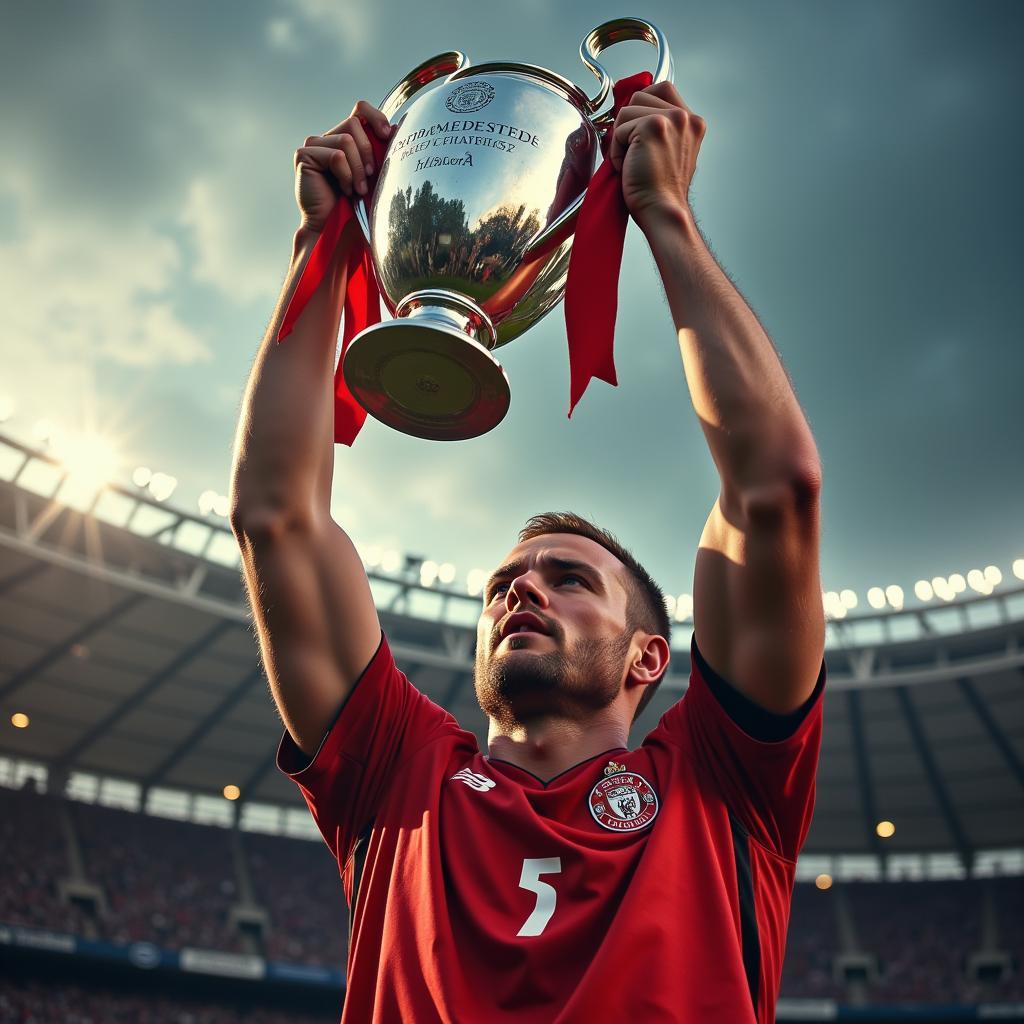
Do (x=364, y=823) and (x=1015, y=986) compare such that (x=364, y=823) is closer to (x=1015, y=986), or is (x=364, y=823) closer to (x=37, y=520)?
(x=37, y=520)

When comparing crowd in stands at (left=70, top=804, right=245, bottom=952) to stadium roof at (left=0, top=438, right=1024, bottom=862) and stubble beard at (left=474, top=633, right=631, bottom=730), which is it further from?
stubble beard at (left=474, top=633, right=631, bottom=730)

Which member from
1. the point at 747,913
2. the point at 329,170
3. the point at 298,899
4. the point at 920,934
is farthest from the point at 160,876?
the point at 747,913

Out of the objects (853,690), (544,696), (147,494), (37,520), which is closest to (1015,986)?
(853,690)

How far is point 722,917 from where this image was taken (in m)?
1.56

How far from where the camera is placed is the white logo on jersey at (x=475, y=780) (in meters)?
1.85

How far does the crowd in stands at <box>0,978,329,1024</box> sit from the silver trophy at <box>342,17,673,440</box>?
20.0 m

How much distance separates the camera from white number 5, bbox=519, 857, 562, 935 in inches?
61.9

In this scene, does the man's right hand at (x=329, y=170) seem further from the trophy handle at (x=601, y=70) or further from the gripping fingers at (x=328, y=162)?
the trophy handle at (x=601, y=70)

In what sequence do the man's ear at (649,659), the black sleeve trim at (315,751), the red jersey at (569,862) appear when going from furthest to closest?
the man's ear at (649,659) → the black sleeve trim at (315,751) → the red jersey at (569,862)

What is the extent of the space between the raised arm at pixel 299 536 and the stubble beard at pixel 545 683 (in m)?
0.26

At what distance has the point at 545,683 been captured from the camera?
1923 millimetres

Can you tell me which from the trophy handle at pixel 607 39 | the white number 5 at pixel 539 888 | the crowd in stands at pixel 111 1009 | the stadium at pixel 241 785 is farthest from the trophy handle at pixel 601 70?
the crowd in stands at pixel 111 1009

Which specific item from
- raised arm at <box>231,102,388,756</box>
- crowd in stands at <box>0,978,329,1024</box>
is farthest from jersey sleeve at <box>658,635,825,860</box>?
crowd in stands at <box>0,978,329,1024</box>

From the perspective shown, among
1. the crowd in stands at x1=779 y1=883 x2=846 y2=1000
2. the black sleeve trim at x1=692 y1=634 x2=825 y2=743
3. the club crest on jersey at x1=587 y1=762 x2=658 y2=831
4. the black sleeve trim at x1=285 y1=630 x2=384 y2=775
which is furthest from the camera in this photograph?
the crowd in stands at x1=779 y1=883 x2=846 y2=1000
